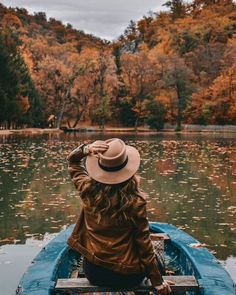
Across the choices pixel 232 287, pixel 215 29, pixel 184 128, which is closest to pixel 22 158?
pixel 232 287

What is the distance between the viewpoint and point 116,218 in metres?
3.70

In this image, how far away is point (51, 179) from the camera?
1634 cm

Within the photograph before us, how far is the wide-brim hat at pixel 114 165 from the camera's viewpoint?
11.8ft

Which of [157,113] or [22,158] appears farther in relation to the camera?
[157,113]

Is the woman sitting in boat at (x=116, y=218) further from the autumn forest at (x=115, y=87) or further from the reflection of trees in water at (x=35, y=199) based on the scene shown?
the autumn forest at (x=115, y=87)

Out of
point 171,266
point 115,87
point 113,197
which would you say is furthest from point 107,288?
point 115,87

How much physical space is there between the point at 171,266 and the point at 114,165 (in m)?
2.89

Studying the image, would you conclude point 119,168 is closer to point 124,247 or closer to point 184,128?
point 124,247

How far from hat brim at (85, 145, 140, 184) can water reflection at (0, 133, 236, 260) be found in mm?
4580

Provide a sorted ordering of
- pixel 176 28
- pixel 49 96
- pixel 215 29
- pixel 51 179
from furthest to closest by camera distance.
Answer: pixel 176 28 → pixel 215 29 → pixel 49 96 → pixel 51 179

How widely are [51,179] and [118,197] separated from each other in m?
12.9

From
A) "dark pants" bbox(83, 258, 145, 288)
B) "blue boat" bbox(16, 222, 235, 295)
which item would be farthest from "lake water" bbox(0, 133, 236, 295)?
"dark pants" bbox(83, 258, 145, 288)

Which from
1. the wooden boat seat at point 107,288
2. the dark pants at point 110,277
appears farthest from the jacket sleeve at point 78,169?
the wooden boat seat at point 107,288

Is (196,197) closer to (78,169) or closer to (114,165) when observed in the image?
(78,169)
